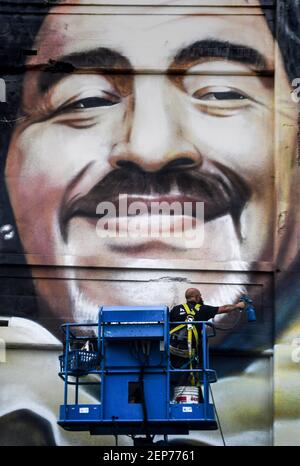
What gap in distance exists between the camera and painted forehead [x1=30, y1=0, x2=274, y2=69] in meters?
17.5

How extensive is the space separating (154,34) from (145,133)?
157 centimetres

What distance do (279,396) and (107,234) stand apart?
3.58m

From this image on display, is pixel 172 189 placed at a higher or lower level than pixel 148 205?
higher

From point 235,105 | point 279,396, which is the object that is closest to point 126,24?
point 235,105

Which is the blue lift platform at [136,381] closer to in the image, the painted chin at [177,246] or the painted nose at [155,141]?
the painted chin at [177,246]

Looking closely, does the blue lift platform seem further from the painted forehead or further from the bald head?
the painted forehead

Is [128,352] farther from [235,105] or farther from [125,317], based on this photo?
[235,105]

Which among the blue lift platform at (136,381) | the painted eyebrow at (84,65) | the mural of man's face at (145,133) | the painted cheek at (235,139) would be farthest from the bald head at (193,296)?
the painted eyebrow at (84,65)

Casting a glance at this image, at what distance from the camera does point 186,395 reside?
13.9m

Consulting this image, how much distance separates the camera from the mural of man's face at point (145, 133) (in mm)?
17203

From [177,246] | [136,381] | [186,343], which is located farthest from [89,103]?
[136,381]

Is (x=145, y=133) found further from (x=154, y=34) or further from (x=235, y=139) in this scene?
(x=154, y=34)

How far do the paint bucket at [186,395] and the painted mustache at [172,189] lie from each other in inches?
152

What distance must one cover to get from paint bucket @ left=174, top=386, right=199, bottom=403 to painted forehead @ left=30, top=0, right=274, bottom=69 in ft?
18.8
